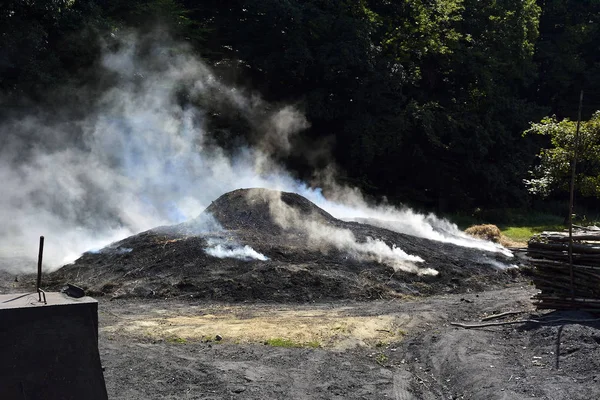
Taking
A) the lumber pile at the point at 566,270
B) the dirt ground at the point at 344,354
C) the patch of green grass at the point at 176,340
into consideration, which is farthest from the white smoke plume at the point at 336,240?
the patch of green grass at the point at 176,340

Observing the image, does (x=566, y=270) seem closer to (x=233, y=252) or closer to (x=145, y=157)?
(x=233, y=252)

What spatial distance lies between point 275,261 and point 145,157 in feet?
44.0

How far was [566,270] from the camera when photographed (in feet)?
39.1

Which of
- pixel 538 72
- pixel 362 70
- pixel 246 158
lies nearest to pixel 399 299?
pixel 246 158

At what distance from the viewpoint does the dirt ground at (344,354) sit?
8.61 metres

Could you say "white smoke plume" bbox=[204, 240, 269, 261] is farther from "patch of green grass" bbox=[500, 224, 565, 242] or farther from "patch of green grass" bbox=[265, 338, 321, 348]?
"patch of green grass" bbox=[500, 224, 565, 242]

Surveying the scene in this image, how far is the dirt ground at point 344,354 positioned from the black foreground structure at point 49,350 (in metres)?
2.17

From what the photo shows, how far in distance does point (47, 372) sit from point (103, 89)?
80.7 feet

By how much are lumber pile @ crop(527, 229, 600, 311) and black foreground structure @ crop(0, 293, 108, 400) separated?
8.42 m

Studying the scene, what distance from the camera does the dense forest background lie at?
90.5ft

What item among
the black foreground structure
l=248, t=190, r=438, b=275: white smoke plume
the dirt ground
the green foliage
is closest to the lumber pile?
the dirt ground

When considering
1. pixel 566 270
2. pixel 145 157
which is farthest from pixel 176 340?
pixel 145 157

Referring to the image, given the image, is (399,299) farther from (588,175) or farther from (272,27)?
(272,27)

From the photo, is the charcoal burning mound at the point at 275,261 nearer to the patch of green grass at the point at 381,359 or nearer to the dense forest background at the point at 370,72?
the patch of green grass at the point at 381,359
